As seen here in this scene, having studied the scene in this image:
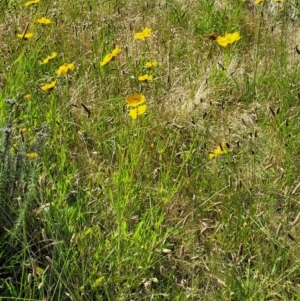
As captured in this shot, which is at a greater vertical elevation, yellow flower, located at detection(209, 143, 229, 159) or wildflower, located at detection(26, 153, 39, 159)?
wildflower, located at detection(26, 153, 39, 159)

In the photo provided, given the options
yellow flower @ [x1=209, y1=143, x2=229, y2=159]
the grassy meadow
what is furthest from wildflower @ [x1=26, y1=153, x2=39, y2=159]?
yellow flower @ [x1=209, y1=143, x2=229, y2=159]

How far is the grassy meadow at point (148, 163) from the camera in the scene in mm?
1669

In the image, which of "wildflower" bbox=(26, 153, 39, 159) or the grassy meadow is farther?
"wildflower" bbox=(26, 153, 39, 159)

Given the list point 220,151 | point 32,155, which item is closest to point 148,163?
point 220,151

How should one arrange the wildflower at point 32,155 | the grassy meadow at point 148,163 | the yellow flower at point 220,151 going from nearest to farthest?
the grassy meadow at point 148,163 → the wildflower at point 32,155 → the yellow flower at point 220,151

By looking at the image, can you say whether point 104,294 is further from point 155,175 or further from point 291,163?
point 291,163

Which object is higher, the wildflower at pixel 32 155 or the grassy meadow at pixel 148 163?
the wildflower at pixel 32 155

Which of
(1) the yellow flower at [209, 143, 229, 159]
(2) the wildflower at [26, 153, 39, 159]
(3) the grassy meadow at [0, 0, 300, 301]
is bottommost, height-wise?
(3) the grassy meadow at [0, 0, 300, 301]

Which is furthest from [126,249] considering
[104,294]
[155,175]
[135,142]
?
[135,142]

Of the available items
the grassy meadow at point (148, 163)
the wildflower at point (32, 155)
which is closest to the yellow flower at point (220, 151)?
the grassy meadow at point (148, 163)

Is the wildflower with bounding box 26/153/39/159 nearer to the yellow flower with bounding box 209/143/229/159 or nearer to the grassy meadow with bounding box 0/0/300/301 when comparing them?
the grassy meadow with bounding box 0/0/300/301

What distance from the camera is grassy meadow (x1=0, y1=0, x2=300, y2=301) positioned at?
1669 millimetres

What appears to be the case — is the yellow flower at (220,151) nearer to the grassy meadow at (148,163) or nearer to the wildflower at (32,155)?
the grassy meadow at (148,163)

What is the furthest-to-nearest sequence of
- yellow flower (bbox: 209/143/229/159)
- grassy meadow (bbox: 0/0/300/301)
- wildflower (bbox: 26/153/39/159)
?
yellow flower (bbox: 209/143/229/159) → wildflower (bbox: 26/153/39/159) → grassy meadow (bbox: 0/0/300/301)
